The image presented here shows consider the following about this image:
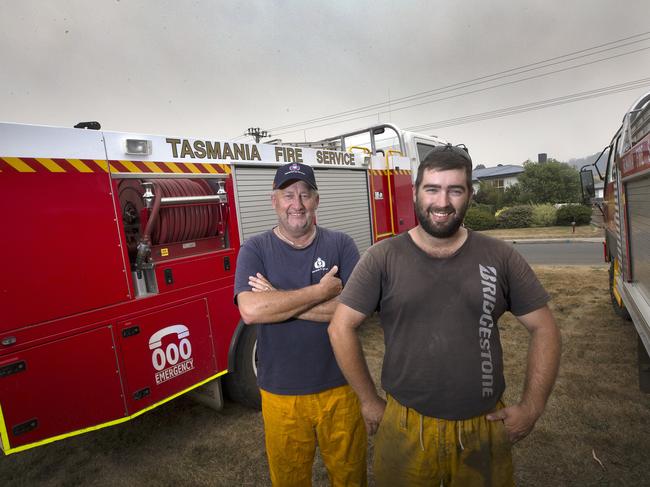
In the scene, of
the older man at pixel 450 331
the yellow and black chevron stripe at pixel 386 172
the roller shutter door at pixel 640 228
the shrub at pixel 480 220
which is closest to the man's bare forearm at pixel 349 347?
Answer: the older man at pixel 450 331

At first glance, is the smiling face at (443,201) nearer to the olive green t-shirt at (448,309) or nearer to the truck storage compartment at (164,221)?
the olive green t-shirt at (448,309)

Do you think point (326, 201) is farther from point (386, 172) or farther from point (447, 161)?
point (447, 161)

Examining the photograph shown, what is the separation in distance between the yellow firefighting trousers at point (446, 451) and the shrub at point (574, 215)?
21.7m

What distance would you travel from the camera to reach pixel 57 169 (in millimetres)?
2451

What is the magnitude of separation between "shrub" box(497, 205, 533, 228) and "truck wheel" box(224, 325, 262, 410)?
2215 cm

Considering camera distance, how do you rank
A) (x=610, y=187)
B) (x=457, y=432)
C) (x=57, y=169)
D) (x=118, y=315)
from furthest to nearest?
1. (x=610, y=187)
2. (x=118, y=315)
3. (x=57, y=169)
4. (x=457, y=432)

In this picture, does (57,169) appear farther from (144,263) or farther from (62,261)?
(144,263)

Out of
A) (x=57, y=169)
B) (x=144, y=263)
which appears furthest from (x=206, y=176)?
(x=57, y=169)

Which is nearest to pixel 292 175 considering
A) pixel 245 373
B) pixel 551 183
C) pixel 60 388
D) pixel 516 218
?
pixel 60 388

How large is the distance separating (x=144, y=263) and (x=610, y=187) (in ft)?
18.4

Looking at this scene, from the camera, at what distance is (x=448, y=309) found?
1.60 m

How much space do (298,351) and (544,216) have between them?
75.9ft

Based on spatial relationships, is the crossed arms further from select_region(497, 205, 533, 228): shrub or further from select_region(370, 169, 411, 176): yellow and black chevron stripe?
select_region(497, 205, 533, 228): shrub

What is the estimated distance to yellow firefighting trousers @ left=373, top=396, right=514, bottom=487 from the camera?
163 cm
